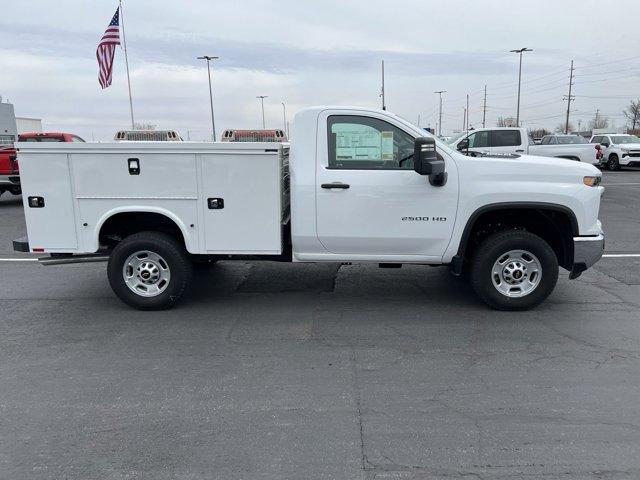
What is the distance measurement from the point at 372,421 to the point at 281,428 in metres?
0.59

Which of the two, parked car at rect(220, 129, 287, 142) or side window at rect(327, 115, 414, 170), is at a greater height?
parked car at rect(220, 129, 287, 142)

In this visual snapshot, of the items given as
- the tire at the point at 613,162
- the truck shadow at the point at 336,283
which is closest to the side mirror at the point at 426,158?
the truck shadow at the point at 336,283

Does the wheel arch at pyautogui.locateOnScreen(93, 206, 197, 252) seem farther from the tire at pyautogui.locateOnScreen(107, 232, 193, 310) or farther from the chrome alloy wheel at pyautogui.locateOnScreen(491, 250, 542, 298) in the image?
the chrome alloy wheel at pyautogui.locateOnScreen(491, 250, 542, 298)

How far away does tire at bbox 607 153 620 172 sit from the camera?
26328 mm

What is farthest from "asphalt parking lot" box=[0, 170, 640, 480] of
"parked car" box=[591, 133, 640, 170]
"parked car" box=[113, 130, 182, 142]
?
"parked car" box=[591, 133, 640, 170]

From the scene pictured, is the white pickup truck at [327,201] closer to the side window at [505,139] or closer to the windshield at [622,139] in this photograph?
the side window at [505,139]

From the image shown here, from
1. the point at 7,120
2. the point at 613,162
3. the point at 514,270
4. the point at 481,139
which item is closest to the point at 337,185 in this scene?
the point at 514,270

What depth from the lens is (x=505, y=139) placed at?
16797mm

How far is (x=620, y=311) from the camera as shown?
549 cm

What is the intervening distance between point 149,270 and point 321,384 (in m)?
2.53

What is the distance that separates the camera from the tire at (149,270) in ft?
17.7

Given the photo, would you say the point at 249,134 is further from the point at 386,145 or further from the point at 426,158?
the point at 426,158

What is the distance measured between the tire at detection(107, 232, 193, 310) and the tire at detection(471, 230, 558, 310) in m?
3.08

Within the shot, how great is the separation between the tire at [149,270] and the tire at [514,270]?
3080mm
